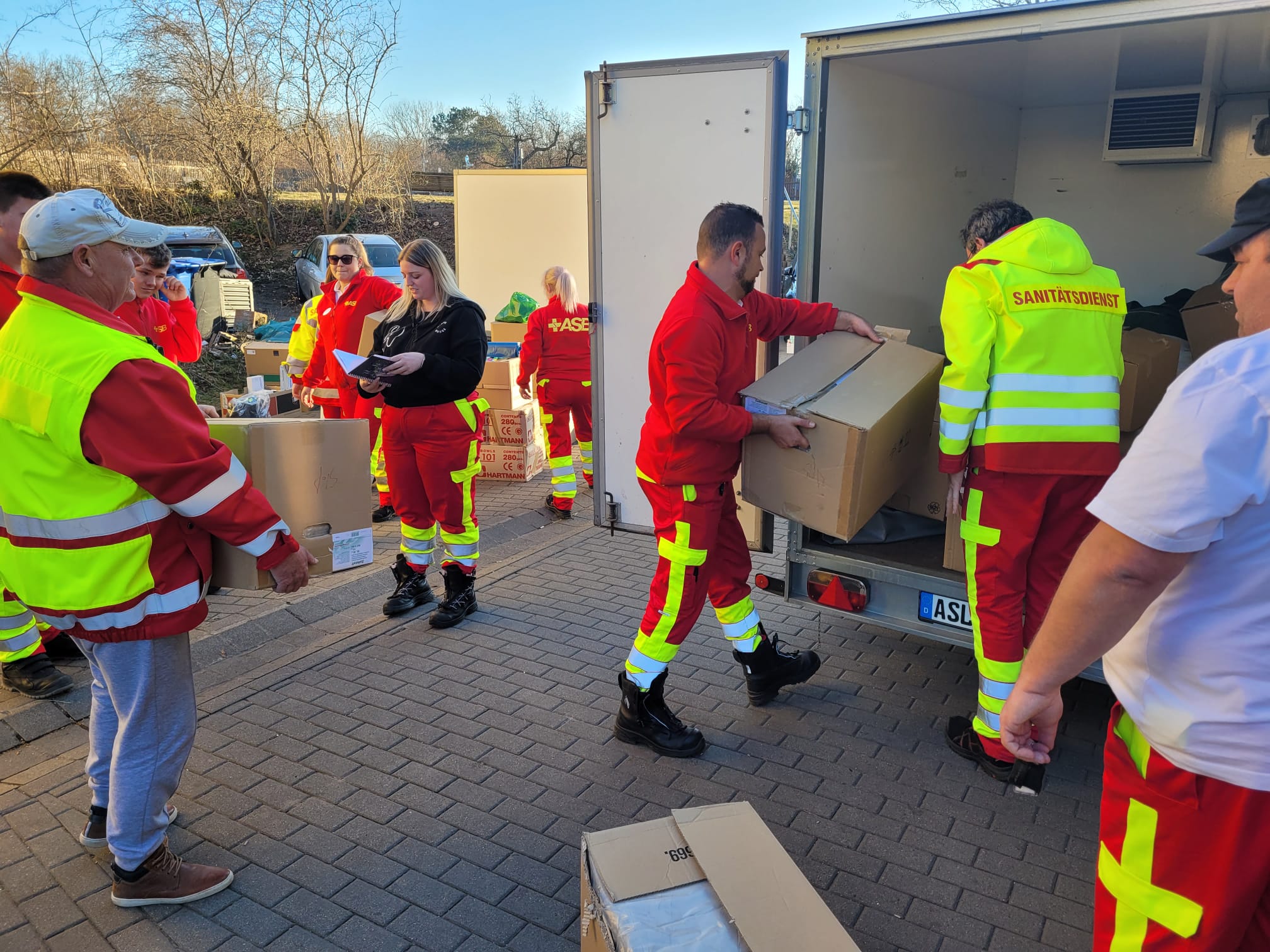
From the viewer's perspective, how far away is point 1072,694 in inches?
163

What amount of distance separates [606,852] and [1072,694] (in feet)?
9.67

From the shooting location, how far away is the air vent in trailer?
496 centimetres

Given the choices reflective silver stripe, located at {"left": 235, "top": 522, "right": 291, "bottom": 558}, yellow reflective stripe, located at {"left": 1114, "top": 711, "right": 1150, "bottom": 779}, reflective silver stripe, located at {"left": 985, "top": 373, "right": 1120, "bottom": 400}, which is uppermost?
reflective silver stripe, located at {"left": 985, "top": 373, "right": 1120, "bottom": 400}

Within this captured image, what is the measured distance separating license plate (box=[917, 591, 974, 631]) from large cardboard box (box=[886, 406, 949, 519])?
0.35 m

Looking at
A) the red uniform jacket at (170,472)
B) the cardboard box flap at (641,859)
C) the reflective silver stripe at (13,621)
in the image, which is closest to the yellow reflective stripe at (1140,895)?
the cardboard box flap at (641,859)

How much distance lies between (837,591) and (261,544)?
237cm

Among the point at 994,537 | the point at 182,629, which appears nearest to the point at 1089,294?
the point at 994,537

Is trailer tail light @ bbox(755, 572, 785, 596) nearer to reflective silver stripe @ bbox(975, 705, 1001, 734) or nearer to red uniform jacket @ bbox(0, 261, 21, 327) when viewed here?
reflective silver stripe @ bbox(975, 705, 1001, 734)

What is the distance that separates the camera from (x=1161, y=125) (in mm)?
5098

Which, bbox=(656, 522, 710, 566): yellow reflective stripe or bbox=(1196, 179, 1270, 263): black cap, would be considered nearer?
bbox=(1196, 179, 1270, 263): black cap

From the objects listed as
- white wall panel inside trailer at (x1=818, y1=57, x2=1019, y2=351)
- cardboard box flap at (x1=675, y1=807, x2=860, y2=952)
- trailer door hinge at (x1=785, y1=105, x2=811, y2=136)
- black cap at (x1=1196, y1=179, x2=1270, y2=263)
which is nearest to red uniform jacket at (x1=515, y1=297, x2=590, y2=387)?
white wall panel inside trailer at (x1=818, y1=57, x2=1019, y2=351)

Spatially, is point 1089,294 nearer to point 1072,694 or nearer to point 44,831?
point 1072,694

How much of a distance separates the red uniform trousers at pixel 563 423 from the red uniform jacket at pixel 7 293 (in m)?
3.72

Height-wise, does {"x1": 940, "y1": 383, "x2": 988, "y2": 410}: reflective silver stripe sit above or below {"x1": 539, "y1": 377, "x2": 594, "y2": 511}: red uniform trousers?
above
